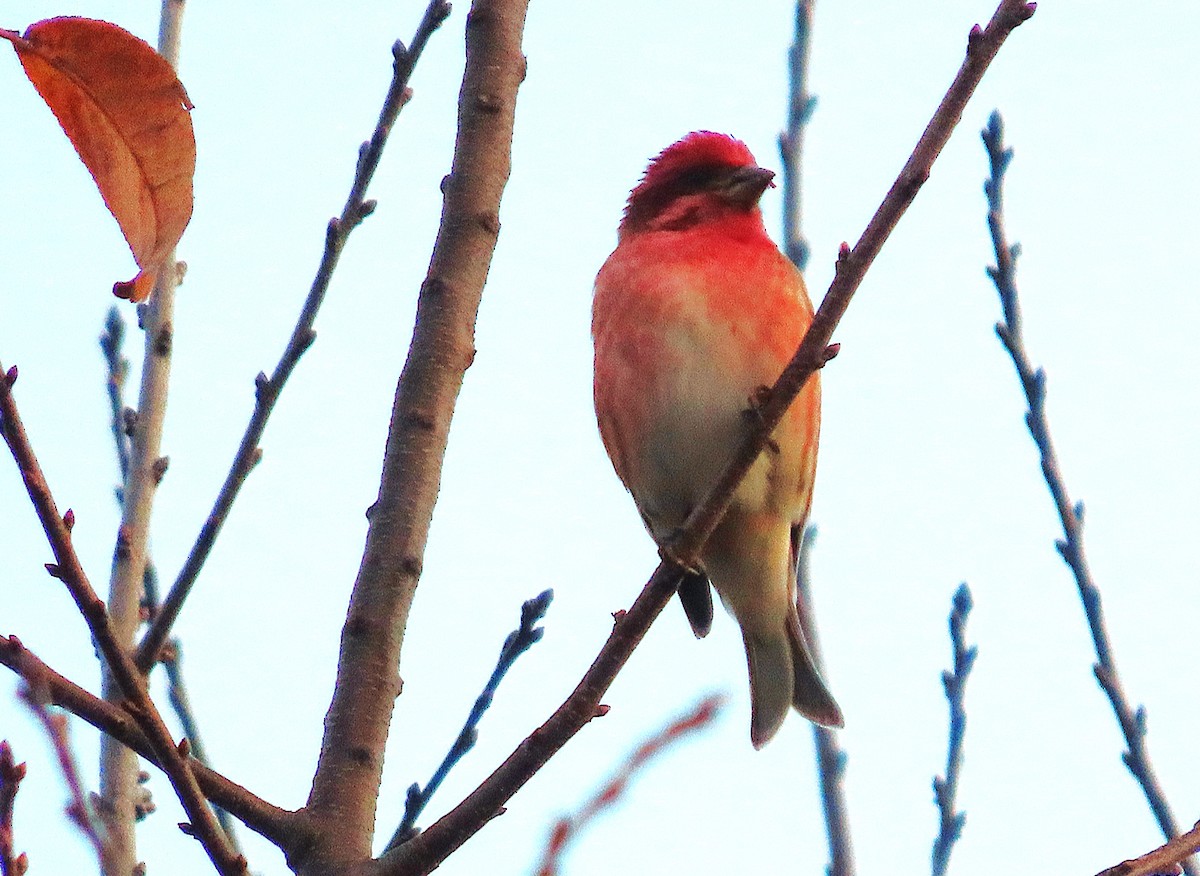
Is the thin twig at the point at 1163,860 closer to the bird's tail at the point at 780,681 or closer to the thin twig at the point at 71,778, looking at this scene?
the thin twig at the point at 71,778

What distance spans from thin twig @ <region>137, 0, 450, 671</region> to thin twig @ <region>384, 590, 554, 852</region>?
26.7 inches

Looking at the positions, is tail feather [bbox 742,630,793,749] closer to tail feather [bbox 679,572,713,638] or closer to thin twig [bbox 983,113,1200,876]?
tail feather [bbox 679,572,713,638]

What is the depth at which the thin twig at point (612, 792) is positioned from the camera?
187 centimetres

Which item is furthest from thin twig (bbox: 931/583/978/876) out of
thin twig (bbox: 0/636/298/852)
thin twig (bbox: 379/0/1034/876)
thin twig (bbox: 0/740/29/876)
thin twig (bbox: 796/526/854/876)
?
thin twig (bbox: 0/740/29/876)

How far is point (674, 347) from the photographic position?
5680mm

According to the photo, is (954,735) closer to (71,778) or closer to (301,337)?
(301,337)

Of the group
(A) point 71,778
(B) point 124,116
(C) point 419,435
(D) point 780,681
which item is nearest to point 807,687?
(D) point 780,681

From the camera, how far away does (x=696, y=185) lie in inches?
266

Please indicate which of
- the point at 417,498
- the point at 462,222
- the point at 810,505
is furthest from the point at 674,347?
the point at 417,498

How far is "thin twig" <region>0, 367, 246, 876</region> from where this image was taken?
236 centimetres

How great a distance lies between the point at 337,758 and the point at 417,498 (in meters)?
0.64

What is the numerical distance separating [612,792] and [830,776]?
102 inches

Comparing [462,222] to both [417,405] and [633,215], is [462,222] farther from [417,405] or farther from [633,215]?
[633,215]

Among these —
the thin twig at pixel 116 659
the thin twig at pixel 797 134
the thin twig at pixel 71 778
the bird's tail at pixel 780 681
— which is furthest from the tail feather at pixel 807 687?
the thin twig at pixel 71 778
